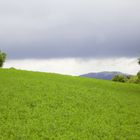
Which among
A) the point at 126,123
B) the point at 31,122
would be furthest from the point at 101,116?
the point at 31,122

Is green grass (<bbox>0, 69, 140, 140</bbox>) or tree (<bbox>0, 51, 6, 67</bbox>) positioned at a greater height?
tree (<bbox>0, 51, 6, 67</bbox>)

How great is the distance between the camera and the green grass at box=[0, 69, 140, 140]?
1396 inches

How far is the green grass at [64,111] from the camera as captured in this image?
35469mm

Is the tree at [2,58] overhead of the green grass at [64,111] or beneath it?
overhead

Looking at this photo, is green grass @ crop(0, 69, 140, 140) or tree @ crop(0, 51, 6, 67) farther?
tree @ crop(0, 51, 6, 67)

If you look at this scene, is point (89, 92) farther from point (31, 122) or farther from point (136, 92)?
point (31, 122)

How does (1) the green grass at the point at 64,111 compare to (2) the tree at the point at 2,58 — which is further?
(2) the tree at the point at 2,58

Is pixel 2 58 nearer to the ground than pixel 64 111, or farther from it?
farther from it

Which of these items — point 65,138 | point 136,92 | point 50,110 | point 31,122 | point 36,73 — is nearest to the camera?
point 65,138

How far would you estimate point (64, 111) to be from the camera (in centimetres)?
4406

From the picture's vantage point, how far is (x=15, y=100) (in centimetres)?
4744

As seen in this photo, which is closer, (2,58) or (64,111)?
(64,111)

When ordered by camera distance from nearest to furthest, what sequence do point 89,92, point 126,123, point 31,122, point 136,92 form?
1. point 31,122
2. point 126,123
3. point 89,92
4. point 136,92

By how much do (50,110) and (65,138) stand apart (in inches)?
412
